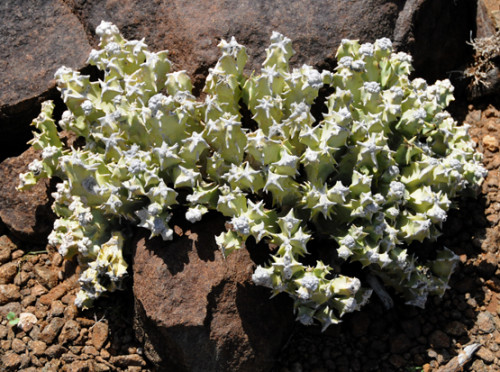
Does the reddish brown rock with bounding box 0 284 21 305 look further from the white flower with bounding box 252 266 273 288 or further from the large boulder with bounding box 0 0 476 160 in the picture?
the white flower with bounding box 252 266 273 288

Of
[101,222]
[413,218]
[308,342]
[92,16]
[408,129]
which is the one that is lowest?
[308,342]

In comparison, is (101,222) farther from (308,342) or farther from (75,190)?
(308,342)

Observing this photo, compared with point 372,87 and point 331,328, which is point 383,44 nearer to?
point 372,87

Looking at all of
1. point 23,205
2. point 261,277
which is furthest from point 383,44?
point 23,205

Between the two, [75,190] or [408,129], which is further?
[408,129]

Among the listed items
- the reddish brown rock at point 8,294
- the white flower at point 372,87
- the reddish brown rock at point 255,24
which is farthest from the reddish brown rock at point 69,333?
the white flower at point 372,87

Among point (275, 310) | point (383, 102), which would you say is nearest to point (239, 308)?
point (275, 310)
